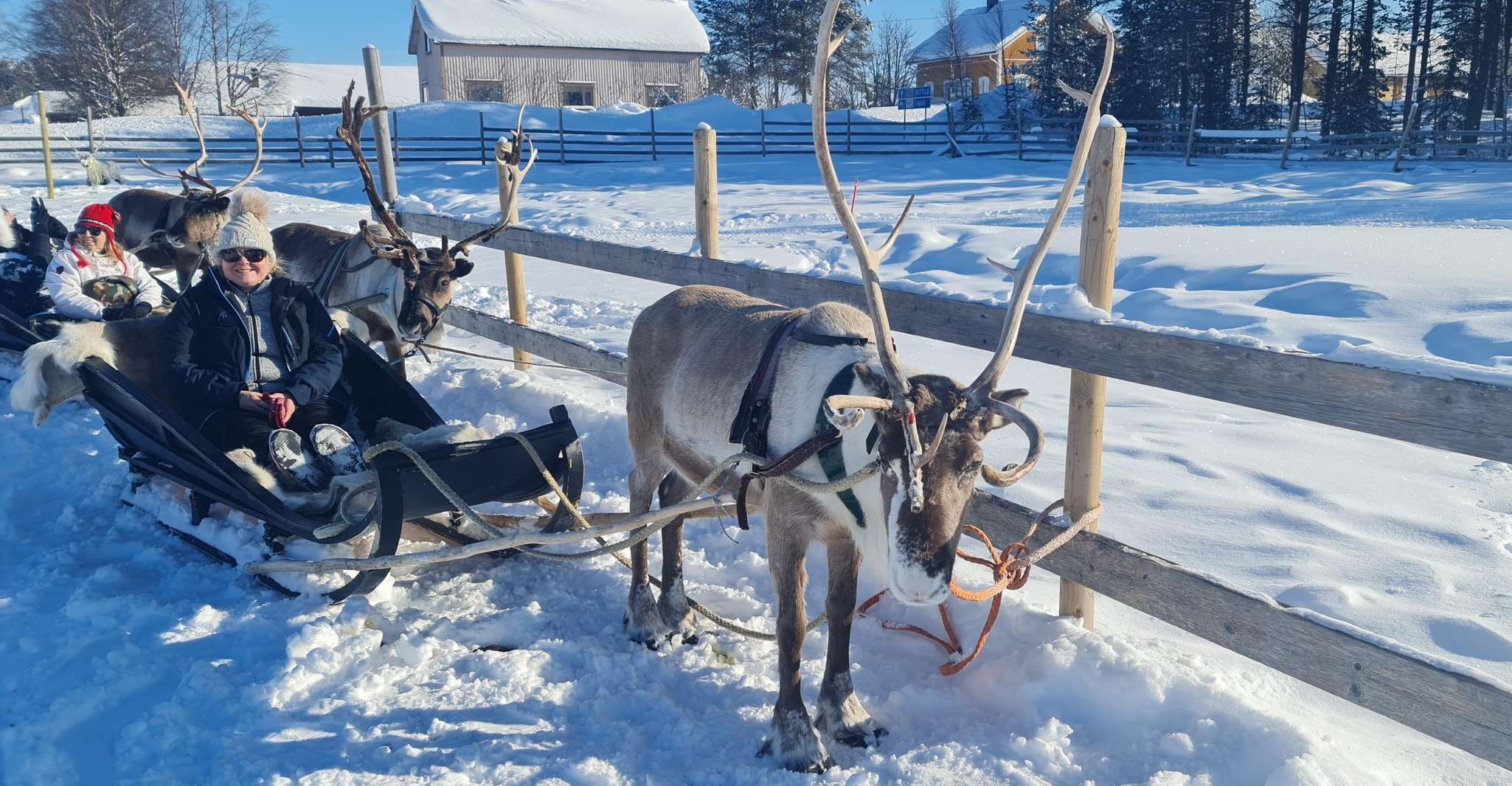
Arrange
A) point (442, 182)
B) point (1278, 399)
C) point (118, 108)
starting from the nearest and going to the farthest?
point (1278, 399) → point (442, 182) → point (118, 108)

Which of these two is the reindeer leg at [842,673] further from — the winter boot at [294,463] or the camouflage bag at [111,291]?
the camouflage bag at [111,291]

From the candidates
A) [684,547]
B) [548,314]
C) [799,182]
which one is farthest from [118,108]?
[684,547]

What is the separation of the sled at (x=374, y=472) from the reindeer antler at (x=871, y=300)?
1661 millimetres

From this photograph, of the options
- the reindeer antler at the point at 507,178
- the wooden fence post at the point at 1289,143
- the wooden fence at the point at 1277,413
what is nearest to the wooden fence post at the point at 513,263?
the reindeer antler at the point at 507,178

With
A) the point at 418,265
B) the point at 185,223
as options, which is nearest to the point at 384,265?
the point at 418,265

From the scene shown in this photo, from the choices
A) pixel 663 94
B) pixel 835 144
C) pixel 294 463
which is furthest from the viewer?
pixel 663 94

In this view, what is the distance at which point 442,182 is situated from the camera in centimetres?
2284

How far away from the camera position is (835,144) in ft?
98.0

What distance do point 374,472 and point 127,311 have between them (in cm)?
407

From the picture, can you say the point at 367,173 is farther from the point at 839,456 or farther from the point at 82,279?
the point at 839,456

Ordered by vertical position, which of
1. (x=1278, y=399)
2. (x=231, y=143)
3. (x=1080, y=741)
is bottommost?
(x=1080, y=741)

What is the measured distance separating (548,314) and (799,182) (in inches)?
556

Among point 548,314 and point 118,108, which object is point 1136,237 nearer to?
point 548,314

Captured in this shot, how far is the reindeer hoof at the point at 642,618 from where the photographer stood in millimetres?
3871
